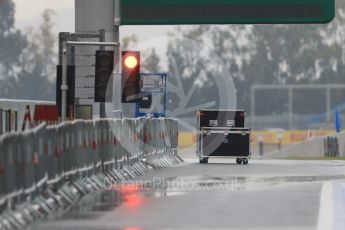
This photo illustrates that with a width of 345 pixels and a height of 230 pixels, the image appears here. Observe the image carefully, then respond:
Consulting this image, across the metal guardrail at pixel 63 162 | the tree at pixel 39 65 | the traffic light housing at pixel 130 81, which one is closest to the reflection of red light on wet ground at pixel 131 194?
the metal guardrail at pixel 63 162

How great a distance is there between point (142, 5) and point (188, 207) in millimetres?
16089

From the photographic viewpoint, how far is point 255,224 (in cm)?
1584

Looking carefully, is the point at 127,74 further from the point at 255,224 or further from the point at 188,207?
the point at 255,224

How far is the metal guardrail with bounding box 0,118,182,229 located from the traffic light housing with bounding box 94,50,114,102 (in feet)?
1.82

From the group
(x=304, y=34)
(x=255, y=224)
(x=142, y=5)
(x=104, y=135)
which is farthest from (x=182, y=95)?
(x=255, y=224)

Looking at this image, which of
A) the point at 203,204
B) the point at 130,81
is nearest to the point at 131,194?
the point at 203,204

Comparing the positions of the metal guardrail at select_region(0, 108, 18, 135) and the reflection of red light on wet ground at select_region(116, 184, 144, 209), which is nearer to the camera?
the reflection of red light on wet ground at select_region(116, 184, 144, 209)

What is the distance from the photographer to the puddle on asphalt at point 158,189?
18.4 m

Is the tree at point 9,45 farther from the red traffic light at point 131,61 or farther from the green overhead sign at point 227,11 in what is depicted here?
the red traffic light at point 131,61

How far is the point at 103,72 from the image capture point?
83.9 ft

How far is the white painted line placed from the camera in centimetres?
1562

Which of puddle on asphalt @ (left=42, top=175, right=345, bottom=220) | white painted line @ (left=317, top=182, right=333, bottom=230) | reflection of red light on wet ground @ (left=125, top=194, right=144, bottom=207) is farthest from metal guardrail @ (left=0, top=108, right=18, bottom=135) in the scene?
white painted line @ (left=317, top=182, right=333, bottom=230)

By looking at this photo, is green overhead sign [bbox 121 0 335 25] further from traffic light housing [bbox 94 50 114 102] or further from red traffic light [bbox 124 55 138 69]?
traffic light housing [bbox 94 50 114 102]

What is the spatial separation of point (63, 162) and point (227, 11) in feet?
47.8
